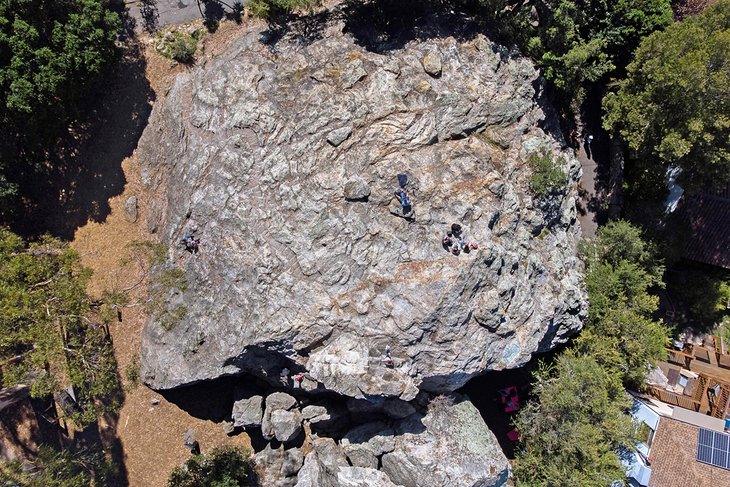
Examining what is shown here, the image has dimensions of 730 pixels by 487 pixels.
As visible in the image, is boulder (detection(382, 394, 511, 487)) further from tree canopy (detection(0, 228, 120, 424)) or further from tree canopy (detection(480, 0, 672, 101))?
tree canopy (detection(480, 0, 672, 101))

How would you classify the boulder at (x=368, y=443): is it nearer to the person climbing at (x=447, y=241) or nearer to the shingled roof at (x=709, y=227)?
the person climbing at (x=447, y=241)

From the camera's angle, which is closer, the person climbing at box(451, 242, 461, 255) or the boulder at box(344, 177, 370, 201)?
the person climbing at box(451, 242, 461, 255)

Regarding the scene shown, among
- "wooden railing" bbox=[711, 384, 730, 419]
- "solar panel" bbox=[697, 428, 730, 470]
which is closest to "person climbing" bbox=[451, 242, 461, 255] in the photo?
"solar panel" bbox=[697, 428, 730, 470]

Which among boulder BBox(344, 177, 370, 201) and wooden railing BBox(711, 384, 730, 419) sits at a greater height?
boulder BBox(344, 177, 370, 201)

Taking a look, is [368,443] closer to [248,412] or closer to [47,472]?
[248,412]

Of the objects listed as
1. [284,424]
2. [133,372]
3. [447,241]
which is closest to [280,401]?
[284,424]

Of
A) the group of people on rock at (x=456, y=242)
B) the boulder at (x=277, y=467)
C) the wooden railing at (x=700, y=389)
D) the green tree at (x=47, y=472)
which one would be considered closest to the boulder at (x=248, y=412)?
the boulder at (x=277, y=467)
